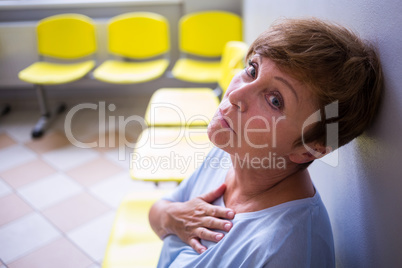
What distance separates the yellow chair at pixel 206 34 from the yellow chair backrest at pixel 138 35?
0.65 feet

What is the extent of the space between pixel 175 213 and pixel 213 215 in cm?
18

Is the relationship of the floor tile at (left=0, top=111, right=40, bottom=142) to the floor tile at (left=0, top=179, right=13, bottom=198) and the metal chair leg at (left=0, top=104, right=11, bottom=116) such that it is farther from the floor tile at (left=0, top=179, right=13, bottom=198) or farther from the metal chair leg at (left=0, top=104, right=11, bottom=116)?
the floor tile at (left=0, top=179, right=13, bottom=198)

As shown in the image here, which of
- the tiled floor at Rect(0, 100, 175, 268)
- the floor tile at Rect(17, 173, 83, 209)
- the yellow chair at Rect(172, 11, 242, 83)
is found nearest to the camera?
the tiled floor at Rect(0, 100, 175, 268)

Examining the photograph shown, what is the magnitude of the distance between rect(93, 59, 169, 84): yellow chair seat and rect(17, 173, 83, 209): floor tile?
102cm

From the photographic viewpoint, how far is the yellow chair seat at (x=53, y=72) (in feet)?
11.0

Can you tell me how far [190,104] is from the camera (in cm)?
264

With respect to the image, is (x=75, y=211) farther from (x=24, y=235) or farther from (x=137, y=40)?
(x=137, y=40)

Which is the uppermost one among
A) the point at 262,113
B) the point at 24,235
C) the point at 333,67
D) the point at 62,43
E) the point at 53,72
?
the point at 333,67

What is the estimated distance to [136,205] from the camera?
163cm

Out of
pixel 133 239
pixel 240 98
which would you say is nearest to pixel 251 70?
pixel 240 98

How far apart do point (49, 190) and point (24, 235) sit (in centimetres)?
49

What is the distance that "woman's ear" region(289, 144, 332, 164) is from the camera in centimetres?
85

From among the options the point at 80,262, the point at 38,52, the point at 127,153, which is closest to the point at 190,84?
the point at 127,153

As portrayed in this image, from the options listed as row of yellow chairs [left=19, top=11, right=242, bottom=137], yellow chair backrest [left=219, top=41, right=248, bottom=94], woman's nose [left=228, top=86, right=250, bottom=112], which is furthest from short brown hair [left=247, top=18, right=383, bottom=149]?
row of yellow chairs [left=19, top=11, right=242, bottom=137]
